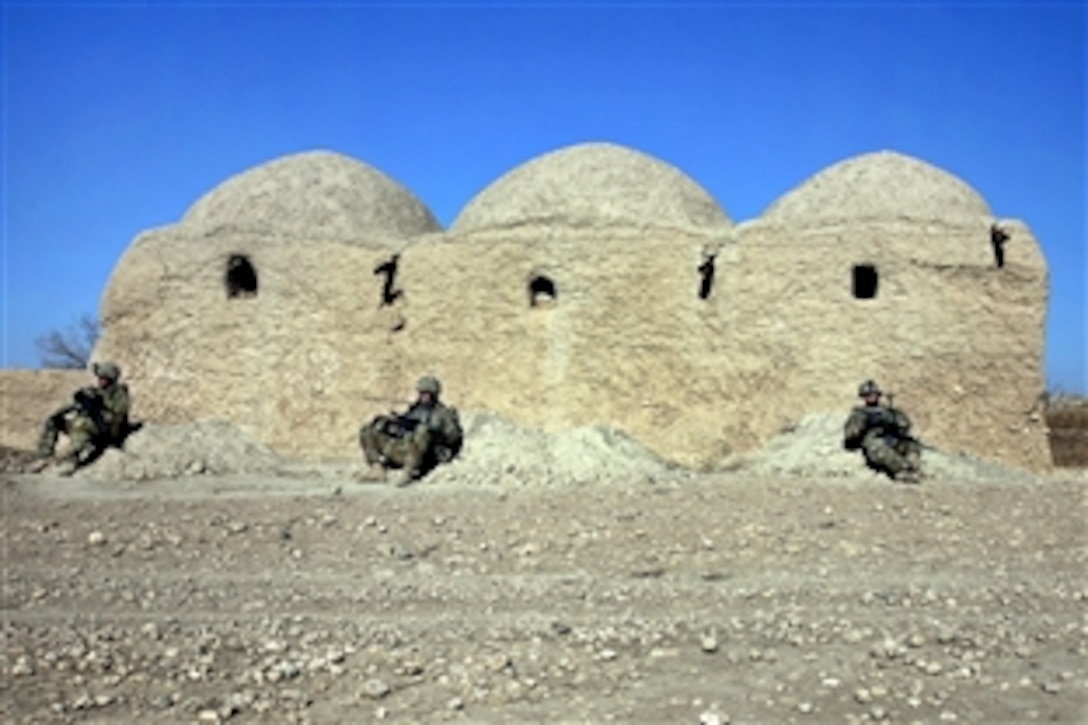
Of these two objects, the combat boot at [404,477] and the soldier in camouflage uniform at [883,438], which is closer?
the soldier in camouflage uniform at [883,438]

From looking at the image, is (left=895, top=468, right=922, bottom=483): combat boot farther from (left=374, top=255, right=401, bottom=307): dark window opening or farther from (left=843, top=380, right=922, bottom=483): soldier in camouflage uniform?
(left=374, top=255, right=401, bottom=307): dark window opening

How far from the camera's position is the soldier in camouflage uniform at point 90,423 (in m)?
11.4

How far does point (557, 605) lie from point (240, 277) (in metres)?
8.26

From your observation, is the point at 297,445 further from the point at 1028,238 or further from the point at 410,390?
the point at 1028,238

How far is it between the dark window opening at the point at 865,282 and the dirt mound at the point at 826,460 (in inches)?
59.2

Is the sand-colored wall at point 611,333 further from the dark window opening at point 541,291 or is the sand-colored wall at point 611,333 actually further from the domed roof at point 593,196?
the domed roof at point 593,196

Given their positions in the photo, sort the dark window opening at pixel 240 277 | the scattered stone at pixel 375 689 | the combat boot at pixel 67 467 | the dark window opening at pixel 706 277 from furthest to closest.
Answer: the dark window opening at pixel 240 277, the dark window opening at pixel 706 277, the combat boot at pixel 67 467, the scattered stone at pixel 375 689

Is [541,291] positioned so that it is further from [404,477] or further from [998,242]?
[998,242]

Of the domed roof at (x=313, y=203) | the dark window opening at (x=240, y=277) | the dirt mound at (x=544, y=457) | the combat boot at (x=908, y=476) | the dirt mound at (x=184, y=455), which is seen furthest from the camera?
the domed roof at (x=313, y=203)

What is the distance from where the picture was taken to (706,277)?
11.5 metres

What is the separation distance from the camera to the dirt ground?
4.95 m

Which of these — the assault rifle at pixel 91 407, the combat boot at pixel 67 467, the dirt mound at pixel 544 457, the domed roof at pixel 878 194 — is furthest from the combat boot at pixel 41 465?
the domed roof at pixel 878 194

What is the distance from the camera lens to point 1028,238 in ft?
36.1

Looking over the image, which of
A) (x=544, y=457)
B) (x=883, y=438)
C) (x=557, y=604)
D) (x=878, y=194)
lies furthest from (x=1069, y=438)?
(x=557, y=604)
